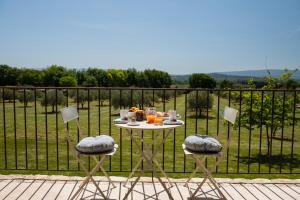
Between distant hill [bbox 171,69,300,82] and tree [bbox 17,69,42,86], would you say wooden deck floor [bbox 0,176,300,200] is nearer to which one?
distant hill [bbox 171,69,300,82]

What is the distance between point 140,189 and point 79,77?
Answer: 260ft

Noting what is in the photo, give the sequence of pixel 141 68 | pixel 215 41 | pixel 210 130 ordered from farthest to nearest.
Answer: pixel 141 68, pixel 215 41, pixel 210 130

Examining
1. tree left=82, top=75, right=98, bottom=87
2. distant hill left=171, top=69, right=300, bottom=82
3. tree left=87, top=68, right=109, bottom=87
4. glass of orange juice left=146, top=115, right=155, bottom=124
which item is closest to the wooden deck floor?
glass of orange juice left=146, top=115, right=155, bottom=124

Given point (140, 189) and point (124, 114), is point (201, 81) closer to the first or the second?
point (140, 189)

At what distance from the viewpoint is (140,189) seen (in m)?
3.50

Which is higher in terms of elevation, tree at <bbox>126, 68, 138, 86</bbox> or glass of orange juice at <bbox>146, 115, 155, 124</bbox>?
tree at <bbox>126, 68, 138, 86</bbox>

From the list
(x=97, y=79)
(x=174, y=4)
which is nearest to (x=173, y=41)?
(x=174, y=4)

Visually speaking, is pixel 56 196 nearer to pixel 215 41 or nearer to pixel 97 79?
pixel 215 41

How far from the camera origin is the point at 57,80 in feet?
245

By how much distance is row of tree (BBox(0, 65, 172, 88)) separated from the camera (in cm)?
7406

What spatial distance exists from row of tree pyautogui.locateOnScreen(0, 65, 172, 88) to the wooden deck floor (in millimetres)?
63644

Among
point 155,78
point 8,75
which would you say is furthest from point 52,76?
point 155,78

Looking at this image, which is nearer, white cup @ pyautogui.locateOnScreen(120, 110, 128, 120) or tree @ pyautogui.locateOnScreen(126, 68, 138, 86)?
white cup @ pyautogui.locateOnScreen(120, 110, 128, 120)

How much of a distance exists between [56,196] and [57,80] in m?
74.8
